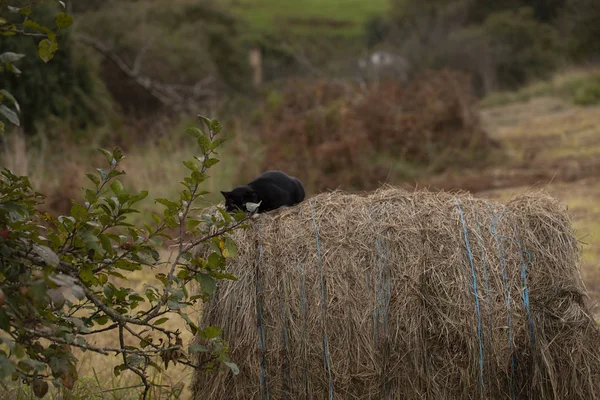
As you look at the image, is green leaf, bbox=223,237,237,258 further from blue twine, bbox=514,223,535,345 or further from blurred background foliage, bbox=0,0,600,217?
blurred background foliage, bbox=0,0,600,217

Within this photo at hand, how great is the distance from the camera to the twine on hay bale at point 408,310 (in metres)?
3.53

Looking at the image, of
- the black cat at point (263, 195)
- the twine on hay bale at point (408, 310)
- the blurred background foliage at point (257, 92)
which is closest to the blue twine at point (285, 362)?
the twine on hay bale at point (408, 310)

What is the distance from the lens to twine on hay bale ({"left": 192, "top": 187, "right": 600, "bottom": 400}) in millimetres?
3527

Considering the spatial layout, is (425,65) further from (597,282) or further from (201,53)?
(597,282)

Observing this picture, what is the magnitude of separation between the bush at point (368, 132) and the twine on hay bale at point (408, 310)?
601cm

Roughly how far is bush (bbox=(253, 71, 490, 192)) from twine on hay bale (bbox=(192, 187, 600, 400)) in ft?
19.7

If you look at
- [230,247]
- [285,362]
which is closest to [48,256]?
[230,247]

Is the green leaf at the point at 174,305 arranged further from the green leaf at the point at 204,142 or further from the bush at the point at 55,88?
the bush at the point at 55,88

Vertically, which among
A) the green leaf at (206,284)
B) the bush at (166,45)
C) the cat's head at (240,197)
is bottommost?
the green leaf at (206,284)

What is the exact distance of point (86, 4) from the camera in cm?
2122

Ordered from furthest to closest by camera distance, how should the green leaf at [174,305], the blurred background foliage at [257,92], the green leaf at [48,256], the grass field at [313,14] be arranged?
the grass field at [313,14]
the blurred background foliage at [257,92]
the green leaf at [174,305]
the green leaf at [48,256]

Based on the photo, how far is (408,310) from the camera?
11.7 feet

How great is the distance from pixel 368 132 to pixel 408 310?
28.0 ft

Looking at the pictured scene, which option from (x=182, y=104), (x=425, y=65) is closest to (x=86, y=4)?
(x=182, y=104)
